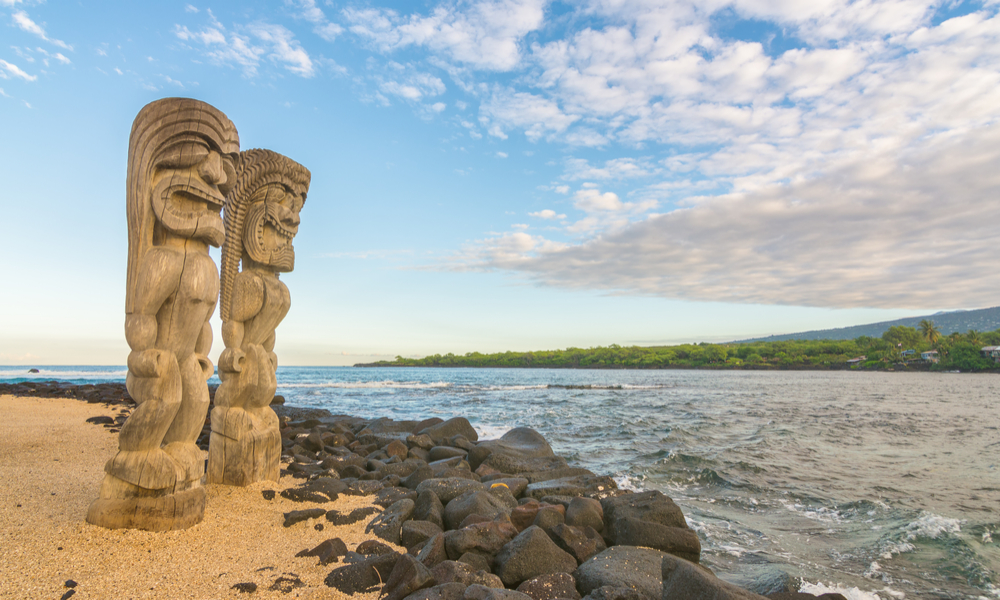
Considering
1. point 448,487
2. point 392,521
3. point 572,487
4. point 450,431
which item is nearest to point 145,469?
point 392,521

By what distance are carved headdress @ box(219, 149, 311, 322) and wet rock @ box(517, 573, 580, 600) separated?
4.18 m

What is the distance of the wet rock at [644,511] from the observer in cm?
484

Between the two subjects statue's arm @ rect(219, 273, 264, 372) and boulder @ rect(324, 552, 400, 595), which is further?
statue's arm @ rect(219, 273, 264, 372)

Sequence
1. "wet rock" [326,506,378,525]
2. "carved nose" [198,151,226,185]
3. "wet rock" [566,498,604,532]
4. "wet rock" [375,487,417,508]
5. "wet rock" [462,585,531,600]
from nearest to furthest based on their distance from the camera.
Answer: "wet rock" [462,585,531,600]
"carved nose" [198,151,226,185]
"wet rock" [326,506,378,525]
"wet rock" [566,498,604,532]
"wet rock" [375,487,417,508]

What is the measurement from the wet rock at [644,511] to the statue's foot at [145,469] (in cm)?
398

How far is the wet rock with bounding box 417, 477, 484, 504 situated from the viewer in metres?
5.45

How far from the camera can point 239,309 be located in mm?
5340

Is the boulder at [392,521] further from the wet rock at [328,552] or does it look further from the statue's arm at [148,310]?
the statue's arm at [148,310]

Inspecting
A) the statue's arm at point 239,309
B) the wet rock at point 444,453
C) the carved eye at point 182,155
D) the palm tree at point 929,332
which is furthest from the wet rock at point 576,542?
the palm tree at point 929,332

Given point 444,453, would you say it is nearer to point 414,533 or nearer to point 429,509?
point 429,509

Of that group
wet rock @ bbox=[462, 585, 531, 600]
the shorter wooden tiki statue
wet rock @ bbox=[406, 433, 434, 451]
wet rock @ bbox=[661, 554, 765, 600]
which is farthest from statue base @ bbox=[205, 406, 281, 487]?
wet rock @ bbox=[661, 554, 765, 600]

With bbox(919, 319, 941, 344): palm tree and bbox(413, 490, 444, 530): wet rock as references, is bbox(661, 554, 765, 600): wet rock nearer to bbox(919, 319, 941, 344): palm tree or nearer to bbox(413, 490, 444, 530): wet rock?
bbox(413, 490, 444, 530): wet rock

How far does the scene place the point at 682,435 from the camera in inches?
511

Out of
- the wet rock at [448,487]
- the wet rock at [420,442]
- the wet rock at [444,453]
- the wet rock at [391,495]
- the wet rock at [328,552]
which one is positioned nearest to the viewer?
the wet rock at [328,552]
